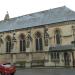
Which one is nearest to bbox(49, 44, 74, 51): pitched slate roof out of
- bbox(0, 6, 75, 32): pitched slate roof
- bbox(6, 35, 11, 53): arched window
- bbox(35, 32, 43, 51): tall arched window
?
bbox(35, 32, 43, 51): tall arched window

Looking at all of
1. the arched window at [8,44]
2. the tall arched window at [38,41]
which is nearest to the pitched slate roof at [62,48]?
the tall arched window at [38,41]

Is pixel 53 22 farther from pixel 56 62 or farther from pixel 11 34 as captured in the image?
pixel 11 34

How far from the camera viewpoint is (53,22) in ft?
123

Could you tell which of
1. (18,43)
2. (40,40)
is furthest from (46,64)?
(18,43)

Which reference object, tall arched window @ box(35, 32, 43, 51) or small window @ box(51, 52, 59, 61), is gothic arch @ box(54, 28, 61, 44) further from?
tall arched window @ box(35, 32, 43, 51)

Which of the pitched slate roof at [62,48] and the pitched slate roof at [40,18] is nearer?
the pitched slate roof at [62,48]

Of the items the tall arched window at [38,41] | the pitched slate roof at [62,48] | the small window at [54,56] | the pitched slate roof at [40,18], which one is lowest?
the small window at [54,56]

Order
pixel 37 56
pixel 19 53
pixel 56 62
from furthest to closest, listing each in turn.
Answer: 1. pixel 19 53
2. pixel 37 56
3. pixel 56 62

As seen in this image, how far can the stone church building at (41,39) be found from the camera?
35.3m

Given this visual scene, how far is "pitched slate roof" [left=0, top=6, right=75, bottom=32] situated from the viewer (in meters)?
37.4

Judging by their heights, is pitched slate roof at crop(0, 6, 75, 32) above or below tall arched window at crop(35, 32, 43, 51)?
above

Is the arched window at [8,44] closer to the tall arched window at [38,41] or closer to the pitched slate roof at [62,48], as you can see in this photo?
the tall arched window at [38,41]

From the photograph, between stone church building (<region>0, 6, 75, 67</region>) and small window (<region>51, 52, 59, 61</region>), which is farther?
small window (<region>51, 52, 59, 61</region>)

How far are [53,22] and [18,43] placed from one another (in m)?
8.66
